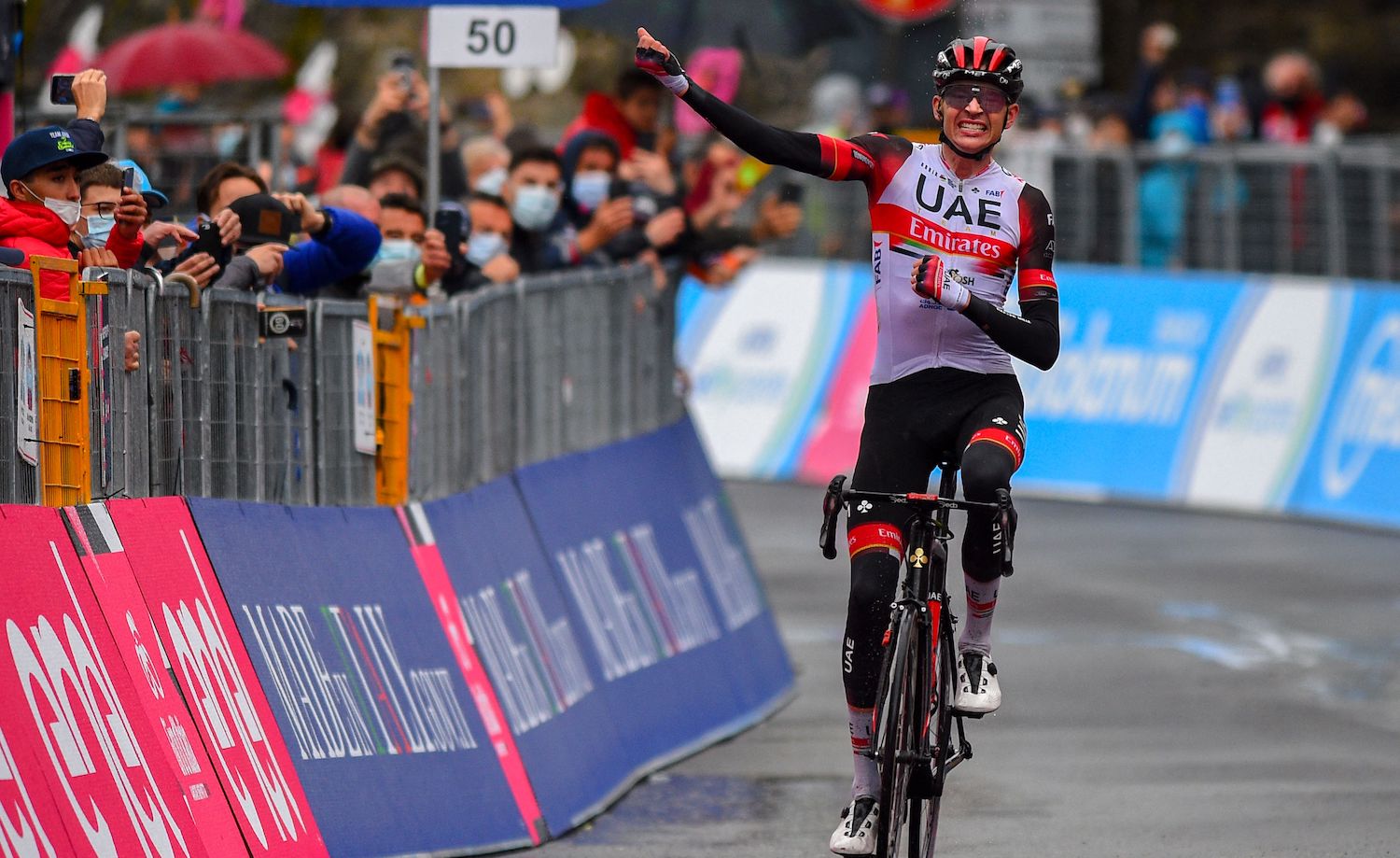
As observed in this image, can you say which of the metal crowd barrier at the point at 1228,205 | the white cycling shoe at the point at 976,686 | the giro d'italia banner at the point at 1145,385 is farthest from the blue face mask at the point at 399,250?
the metal crowd barrier at the point at 1228,205

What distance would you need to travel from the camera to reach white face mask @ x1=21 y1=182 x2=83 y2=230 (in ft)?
27.1

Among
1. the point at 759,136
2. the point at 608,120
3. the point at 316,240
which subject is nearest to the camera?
the point at 759,136

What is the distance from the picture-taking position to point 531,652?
10242 millimetres

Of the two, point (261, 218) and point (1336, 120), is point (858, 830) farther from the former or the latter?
point (1336, 120)

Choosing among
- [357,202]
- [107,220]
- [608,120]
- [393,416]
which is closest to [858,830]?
[393,416]

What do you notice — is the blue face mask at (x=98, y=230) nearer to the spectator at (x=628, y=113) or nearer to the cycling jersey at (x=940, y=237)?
the cycling jersey at (x=940, y=237)

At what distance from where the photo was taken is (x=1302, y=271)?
22141 mm

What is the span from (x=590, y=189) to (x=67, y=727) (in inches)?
281

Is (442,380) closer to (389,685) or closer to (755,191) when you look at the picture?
(389,685)

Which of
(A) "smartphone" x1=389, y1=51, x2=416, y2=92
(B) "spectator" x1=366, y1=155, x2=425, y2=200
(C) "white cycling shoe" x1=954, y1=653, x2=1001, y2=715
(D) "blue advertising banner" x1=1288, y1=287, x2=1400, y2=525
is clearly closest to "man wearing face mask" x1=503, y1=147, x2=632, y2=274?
(A) "smartphone" x1=389, y1=51, x2=416, y2=92

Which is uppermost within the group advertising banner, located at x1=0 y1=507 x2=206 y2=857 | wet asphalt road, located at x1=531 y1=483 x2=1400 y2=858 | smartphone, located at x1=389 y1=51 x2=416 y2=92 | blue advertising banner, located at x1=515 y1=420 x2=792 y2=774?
smartphone, located at x1=389 y1=51 x2=416 y2=92

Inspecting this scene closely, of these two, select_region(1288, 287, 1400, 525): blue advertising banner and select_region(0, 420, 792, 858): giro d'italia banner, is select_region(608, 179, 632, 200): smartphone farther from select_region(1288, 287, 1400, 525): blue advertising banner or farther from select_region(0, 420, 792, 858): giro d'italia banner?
select_region(1288, 287, 1400, 525): blue advertising banner

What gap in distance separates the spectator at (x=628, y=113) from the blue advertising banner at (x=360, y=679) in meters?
5.82

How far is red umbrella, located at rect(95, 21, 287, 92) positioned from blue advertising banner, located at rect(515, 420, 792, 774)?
7395 mm
